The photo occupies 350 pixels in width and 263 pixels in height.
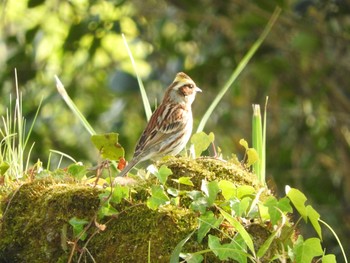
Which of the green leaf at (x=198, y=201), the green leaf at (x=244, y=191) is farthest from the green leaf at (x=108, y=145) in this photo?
the green leaf at (x=244, y=191)

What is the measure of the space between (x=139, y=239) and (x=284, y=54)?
5.50 meters

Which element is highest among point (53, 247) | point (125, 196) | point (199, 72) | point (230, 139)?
point (125, 196)

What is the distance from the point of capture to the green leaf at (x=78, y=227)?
301cm

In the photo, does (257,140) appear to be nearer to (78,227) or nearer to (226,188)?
(226,188)

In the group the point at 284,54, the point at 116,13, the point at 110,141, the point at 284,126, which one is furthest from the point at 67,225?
the point at 284,126

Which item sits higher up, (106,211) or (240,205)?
(240,205)

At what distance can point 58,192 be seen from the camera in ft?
10.4

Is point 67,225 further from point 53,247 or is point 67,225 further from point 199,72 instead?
point 199,72

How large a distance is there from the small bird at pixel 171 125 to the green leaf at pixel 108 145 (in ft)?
7.60

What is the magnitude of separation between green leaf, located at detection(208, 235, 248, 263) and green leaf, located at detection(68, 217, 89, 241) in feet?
1.34

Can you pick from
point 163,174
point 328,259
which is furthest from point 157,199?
point 328,259

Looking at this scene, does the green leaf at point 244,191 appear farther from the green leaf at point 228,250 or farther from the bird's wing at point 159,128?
the bird's wing at point 159,128

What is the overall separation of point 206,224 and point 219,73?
5417 millimetres

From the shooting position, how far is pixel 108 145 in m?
3.27
